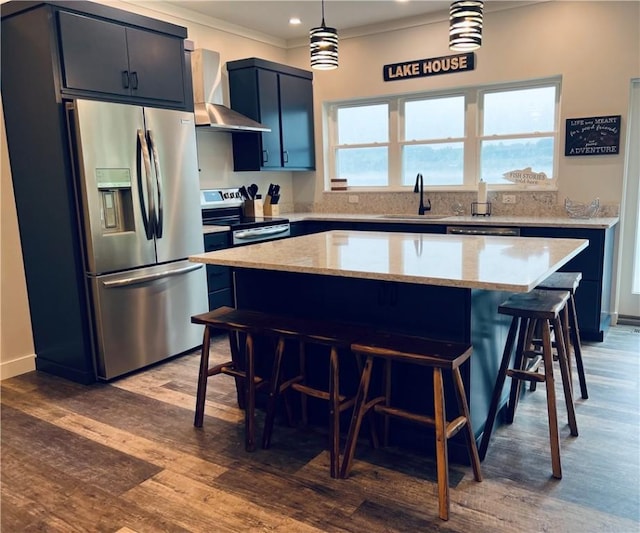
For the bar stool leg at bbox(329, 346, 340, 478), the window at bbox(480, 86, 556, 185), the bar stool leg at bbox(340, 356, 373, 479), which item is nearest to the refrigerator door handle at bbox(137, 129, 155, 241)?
the bar stool leg at bbox(329, 346, 340, 478)

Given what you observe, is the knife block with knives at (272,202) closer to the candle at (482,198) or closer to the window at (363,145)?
the window at (363,145)

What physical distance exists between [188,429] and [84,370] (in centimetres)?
110

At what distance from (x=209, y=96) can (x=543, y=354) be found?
356 cm

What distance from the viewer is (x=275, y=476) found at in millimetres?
2279

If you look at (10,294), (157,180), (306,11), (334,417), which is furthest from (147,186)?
(306,11)

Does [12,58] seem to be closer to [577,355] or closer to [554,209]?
[577,355]

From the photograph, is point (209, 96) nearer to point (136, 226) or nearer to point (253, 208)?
point (253, 208)

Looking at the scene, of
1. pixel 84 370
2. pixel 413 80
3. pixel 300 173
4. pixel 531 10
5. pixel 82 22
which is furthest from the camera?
pixel 300 173

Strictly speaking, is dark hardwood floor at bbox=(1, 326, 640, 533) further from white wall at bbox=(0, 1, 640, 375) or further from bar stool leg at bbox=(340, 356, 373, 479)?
white wall at bbox=(0, 1, 640, 375)

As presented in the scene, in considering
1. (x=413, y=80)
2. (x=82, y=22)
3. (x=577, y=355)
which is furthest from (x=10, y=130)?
(x=577, y=355)

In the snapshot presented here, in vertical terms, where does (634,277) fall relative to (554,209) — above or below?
below

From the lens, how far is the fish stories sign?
4.75 metres

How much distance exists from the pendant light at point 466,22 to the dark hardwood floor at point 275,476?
6.47ft

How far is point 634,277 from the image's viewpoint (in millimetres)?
4406
